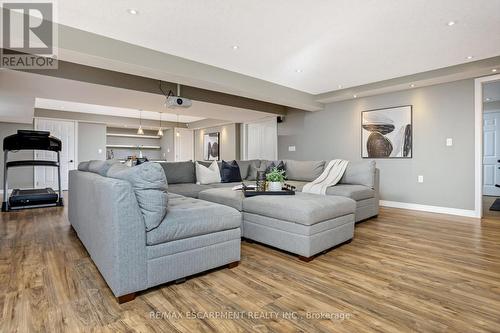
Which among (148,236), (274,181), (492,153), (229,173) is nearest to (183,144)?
(229,173)

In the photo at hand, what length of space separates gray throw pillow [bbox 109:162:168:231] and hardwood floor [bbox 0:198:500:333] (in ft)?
1.80

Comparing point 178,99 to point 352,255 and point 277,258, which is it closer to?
point 277,258

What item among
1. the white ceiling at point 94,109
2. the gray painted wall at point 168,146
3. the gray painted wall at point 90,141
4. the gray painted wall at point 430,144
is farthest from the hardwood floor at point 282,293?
the gray painted wall at point 168,146

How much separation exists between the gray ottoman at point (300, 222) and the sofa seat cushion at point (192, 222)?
511 mm

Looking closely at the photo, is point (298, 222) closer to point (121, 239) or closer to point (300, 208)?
point (300, 208)

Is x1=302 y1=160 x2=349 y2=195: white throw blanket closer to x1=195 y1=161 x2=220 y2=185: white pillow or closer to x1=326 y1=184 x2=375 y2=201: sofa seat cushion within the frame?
x1=326 y1=184 x2=375 y2=201: sofa seat cushion

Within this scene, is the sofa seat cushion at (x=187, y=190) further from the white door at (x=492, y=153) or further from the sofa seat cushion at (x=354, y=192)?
the white door at (x=492, y=153)

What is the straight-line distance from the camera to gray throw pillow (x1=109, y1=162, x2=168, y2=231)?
1.83 meters

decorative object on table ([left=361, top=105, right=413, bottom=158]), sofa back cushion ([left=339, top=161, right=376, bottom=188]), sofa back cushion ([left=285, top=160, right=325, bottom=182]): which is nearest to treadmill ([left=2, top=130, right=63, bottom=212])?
sofa back cushion ([left=285, top=160, right=325, bottom=182])

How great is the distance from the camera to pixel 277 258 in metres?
2.55

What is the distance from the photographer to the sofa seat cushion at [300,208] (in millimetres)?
2455

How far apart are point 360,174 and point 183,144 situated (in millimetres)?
7857

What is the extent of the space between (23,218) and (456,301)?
18.0ft

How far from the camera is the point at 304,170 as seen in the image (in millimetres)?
5074
